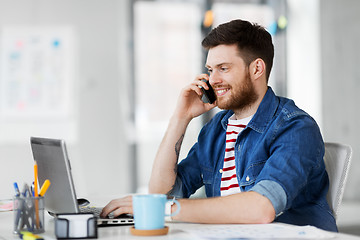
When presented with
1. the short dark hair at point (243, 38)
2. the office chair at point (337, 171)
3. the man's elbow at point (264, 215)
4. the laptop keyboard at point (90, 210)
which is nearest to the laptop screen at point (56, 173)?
the laptop keyboard at point (90, 210)

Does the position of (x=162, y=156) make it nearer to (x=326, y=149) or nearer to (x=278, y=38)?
(x=326, y=149)

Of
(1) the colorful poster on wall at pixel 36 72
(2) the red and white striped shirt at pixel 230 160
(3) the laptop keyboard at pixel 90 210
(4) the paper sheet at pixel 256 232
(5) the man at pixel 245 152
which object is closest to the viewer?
(4) the paper sheet at pixel 256 232

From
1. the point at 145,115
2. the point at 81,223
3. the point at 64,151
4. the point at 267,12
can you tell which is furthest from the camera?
the point at 267,12

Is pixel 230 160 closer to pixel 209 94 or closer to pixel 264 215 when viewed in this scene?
pixel 209 94

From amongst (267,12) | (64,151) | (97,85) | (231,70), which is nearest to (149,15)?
(97,85)

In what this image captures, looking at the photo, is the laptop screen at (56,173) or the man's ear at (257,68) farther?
the man's ear at (257,68)

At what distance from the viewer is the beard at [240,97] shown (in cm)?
185

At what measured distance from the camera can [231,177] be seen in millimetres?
1826

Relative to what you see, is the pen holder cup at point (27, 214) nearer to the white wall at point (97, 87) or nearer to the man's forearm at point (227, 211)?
the man's forearm at point (227, 211)

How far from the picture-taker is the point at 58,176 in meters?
1.42

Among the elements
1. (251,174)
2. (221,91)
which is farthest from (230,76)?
(251,174)

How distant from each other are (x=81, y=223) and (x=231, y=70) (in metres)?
0.87

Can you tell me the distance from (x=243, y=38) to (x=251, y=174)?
487 mm

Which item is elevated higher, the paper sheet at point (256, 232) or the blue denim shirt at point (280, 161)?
the blue denim shirt at point (280, 161)
